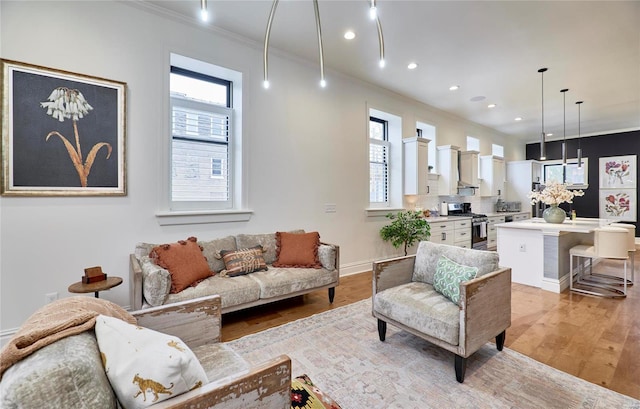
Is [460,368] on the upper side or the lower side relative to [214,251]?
lower

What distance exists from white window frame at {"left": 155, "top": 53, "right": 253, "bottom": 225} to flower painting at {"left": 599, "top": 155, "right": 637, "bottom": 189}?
9638 millimetres

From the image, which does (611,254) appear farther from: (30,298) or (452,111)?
(30,298)

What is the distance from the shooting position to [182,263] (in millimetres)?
2654

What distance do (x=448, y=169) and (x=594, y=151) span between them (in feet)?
17.3

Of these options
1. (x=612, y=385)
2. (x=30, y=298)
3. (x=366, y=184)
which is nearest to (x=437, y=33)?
(x=366, y=184)

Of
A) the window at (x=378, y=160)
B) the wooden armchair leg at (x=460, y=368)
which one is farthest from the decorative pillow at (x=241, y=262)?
the window at (x=378, y=160)

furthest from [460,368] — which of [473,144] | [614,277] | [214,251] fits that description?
[473,144]

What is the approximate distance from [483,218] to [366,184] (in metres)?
3.36

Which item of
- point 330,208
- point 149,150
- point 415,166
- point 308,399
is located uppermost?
point 415,166

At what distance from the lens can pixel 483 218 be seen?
648 cm

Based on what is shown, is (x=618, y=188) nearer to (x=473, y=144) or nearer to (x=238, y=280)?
(x=473, y=144)

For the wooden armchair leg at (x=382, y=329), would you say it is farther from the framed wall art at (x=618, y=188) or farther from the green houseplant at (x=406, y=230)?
the framed wall art at (x=618, y=188)

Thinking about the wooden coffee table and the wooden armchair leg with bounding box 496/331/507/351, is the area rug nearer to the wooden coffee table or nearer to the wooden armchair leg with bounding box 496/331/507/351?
the wooden armchair leg with bounding box 496/331/507/351

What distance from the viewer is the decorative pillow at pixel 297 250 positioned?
132 inches
